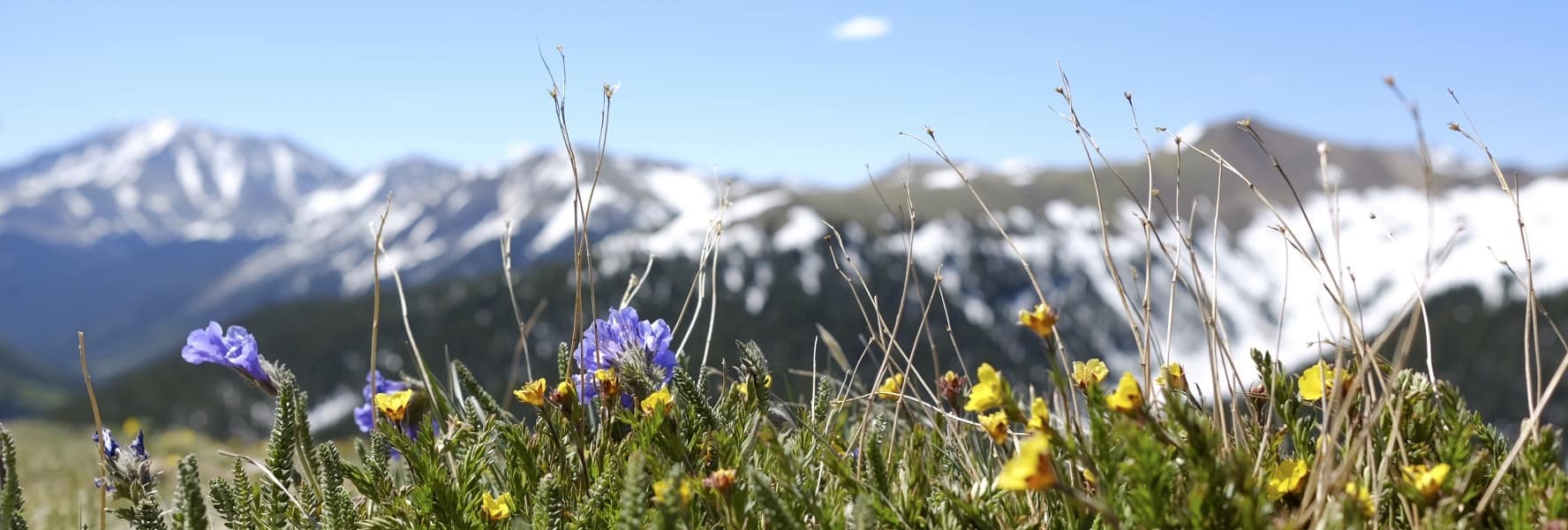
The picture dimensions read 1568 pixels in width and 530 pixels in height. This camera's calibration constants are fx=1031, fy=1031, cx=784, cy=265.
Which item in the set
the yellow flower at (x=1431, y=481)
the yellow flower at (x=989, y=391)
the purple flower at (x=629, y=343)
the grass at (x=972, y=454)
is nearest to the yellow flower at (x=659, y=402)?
the grass at (x=972, y=454)

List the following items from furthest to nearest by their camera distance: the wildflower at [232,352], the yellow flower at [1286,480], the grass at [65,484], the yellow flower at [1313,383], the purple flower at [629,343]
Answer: the grass at [65,484] < the wildflower at [232,352] < the purple flower at [629,343] < the yellow flower at [1313,383] < the yellow flower at [1286,480]

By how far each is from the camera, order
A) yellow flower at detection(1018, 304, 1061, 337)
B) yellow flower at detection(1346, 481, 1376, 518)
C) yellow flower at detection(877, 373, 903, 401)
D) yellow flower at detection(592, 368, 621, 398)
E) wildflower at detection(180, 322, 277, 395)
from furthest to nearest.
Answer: yellow flower at detection(877, 373, 903, 401), wildflower at detection(180, 322, 277, 395), yellow flower at detection(592, 368, 621, 398), yellow flower at detection(1018, 304, 1061, 337), yellow flower at detection(1346, 481, 1376, 518)

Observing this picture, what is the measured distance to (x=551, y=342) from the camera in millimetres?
167500

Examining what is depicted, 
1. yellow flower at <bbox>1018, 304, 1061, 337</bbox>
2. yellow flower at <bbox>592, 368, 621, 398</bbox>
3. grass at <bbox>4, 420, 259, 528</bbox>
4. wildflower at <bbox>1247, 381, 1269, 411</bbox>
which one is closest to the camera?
yellow flower at <bbox>1018, 304, 1061, 337</bbox>

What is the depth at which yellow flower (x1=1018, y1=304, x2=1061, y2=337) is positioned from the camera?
1793 mm

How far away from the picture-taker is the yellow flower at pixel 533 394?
2.39m

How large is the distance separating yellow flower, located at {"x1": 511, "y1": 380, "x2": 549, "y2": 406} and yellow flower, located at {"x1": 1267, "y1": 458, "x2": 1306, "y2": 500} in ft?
5.18

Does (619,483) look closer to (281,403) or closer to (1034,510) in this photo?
(281,403)

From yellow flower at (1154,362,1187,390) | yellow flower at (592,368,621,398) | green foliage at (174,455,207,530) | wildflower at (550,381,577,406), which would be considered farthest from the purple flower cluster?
yellow flower at (1154,362,1187,390)

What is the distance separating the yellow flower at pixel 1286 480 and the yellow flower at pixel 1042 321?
0.59m

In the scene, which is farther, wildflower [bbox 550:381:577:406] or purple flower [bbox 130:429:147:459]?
purple flower [bbox 130:429:147:459]

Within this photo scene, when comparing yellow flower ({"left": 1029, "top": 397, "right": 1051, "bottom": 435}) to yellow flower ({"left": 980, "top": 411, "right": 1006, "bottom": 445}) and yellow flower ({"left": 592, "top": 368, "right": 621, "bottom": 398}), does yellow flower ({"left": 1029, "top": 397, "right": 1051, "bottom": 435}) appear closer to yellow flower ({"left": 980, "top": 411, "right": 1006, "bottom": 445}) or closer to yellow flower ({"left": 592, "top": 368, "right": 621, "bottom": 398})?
yellow flower ({"left": 980, "top": 411, "right": 1006, "bottom": 445})

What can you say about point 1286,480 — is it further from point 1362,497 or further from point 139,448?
point 139,448

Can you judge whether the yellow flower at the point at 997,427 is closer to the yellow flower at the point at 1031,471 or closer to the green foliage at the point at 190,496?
the yellow flower at the point at 1031,471
